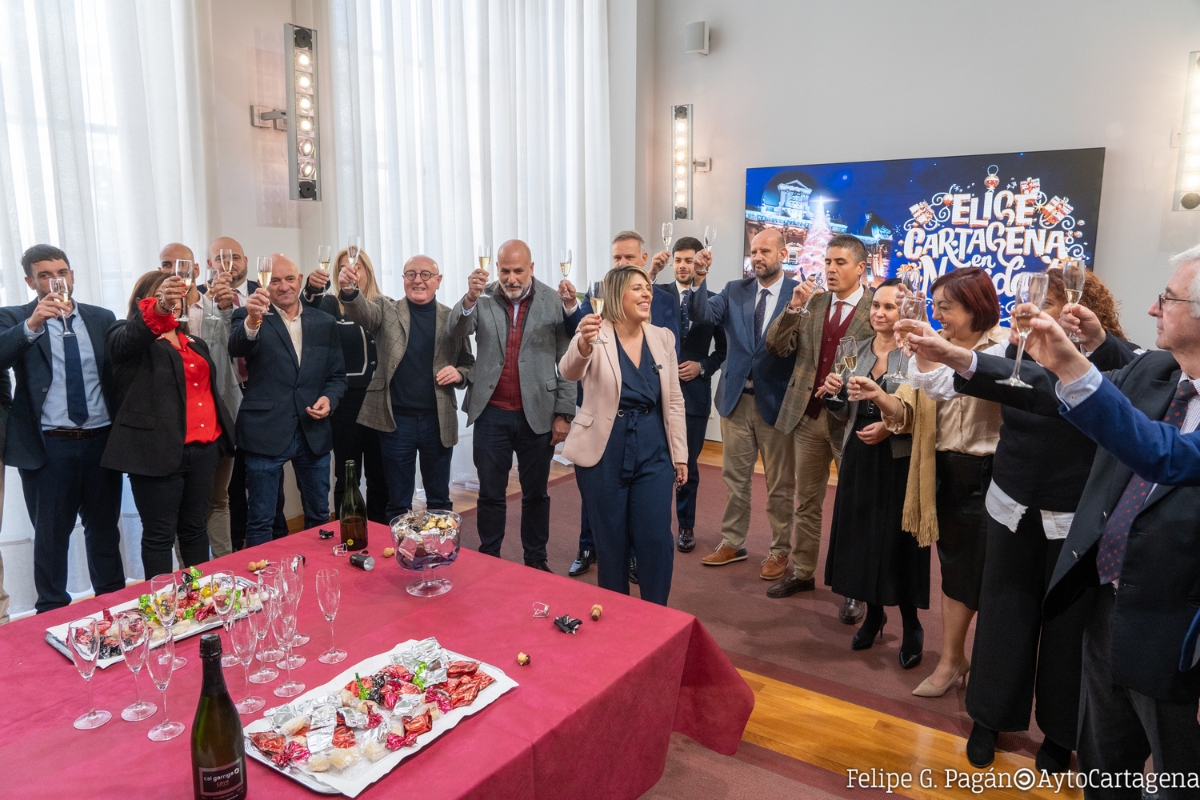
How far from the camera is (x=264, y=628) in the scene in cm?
170

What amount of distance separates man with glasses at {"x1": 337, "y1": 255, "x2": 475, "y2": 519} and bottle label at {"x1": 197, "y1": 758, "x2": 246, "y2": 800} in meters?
2.68

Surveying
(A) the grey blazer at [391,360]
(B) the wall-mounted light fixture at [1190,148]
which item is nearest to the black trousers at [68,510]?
(A) the grey blazer at [391,360]

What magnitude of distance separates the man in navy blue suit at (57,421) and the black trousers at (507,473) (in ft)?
5.22

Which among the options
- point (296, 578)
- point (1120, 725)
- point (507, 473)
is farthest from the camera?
point (507, 473)

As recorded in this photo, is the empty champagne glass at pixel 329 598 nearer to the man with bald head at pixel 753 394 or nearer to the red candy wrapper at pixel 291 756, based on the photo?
the red candy wrapper at pixel 291 756

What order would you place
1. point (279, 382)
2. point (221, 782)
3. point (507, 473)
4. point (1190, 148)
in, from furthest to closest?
point (1190, 148), point (507, 473), point (279, 382), point (221, 782)

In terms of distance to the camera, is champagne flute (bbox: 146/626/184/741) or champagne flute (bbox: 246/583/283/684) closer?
champagne flute (bbox: 146/626/184/741)

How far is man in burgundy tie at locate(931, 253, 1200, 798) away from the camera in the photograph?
158cm

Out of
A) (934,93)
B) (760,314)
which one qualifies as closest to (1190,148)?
(934,93)

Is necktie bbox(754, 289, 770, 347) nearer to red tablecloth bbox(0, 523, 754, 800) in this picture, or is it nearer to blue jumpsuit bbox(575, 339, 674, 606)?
blue jumpsuit bbox(575, 339, 674, 606)

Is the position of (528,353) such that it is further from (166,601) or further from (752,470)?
(166,601)

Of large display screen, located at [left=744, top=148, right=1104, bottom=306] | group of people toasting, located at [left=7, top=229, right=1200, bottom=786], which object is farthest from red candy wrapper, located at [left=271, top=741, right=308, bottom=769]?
large display screen, located at [left=744, top=148, right=1104, bottom=306]

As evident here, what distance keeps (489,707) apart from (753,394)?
2860mm

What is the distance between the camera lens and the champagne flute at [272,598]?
64.6 inches
